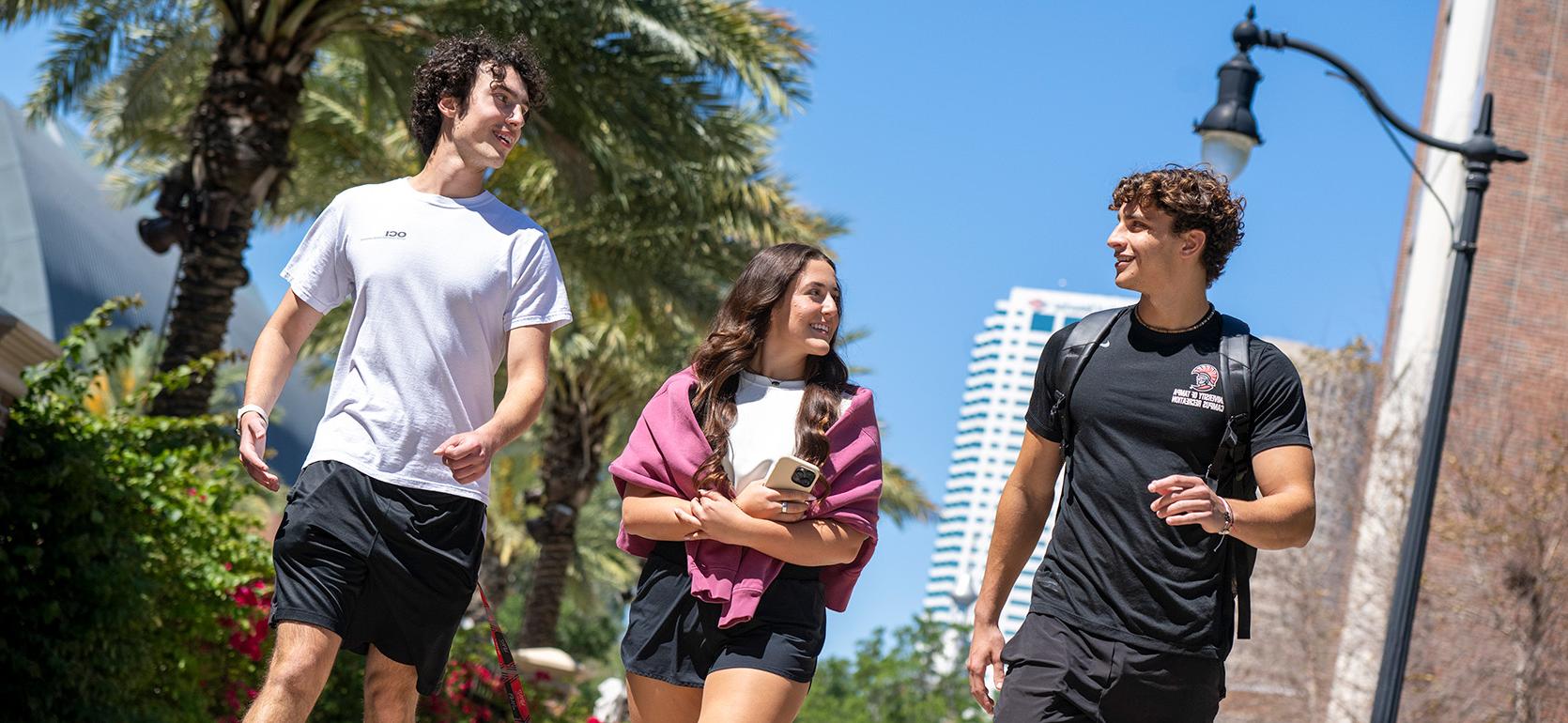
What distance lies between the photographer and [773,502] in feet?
13.9

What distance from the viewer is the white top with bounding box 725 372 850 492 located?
14.6 ft

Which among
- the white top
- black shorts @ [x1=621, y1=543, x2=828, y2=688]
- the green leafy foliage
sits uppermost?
the white top

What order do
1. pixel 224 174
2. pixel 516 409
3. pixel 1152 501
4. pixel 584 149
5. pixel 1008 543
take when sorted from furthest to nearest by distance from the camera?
pixel 584 149
pixel 224 174
pixel 1008 543
pixel 516 409
pixel 1152 501

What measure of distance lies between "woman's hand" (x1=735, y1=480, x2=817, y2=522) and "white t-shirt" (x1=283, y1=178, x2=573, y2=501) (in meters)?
0.72

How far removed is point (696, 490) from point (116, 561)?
16.1 ft

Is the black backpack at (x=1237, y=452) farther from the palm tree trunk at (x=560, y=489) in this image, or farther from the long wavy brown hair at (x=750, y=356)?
the palm tree trunk at (x=560, y=489)

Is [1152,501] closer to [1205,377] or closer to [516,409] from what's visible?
[1205,377]

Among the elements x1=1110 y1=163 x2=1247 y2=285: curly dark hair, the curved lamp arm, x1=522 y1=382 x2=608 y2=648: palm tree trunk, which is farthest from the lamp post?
x1=522 y1=382 x2=608 y2=648: palm tree trunk

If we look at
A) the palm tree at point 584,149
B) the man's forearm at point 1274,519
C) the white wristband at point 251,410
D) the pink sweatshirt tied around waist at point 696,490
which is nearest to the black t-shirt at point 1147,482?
the man's forearm at point 1274,519

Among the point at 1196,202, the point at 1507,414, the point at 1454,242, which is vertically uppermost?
the point at 1507,414

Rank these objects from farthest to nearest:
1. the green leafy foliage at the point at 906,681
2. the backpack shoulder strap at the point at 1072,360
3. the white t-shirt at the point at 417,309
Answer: the green leafy foliage at the point at 906,681 → the backpack shoulder strap at the point at 1072,360 → the white t-shirt at the point at 417,309

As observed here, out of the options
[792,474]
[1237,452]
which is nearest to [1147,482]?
[1237,452]

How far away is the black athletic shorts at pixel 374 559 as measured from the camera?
4.28m

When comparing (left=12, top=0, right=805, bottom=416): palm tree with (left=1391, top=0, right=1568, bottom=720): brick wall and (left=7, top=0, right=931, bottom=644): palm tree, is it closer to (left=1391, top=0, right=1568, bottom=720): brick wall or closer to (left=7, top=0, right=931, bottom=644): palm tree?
(left=7, top=0, right=931, bottom=644): palm tree
